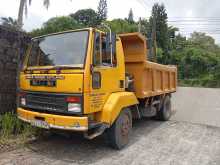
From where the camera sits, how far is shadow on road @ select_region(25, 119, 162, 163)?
17.7ft

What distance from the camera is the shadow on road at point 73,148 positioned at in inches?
213

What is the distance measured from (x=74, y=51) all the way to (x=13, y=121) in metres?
2.51

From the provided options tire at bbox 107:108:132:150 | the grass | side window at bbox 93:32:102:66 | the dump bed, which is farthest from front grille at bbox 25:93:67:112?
the dump bed

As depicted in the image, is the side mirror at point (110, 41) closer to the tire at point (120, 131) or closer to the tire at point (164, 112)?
the tire at point (120, 131)

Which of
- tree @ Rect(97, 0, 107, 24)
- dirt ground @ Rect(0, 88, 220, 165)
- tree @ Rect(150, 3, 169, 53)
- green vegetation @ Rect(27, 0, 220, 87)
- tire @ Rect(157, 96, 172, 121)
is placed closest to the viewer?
dirt ground @ Rect(0, 88, 220, 165)

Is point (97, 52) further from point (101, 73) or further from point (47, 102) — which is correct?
point (47, 102)

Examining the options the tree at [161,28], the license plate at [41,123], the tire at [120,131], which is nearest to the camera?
the license plate at [41,123]

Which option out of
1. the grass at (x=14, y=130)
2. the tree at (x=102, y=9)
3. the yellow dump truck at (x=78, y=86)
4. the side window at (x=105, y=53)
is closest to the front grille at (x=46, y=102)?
the yellow dump truck at (x=78, y=86)

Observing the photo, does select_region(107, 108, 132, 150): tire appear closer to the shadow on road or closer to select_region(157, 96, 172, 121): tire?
the shadow on road

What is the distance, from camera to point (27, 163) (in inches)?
197

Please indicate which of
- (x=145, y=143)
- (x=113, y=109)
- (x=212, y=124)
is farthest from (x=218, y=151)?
(x=212, y=124)

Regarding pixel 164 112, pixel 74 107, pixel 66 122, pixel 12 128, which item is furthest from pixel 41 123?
pixel 164 112

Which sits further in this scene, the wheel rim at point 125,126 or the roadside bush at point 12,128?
the roadside bush at point 12,128

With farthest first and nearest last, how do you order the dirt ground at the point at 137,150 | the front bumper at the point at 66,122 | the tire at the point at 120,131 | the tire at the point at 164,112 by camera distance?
the tire at the point at 164,112 → the tire at the point at 120,131 → the dirt ground at the point at 137,150 → the front bumper at the point at 66,122
